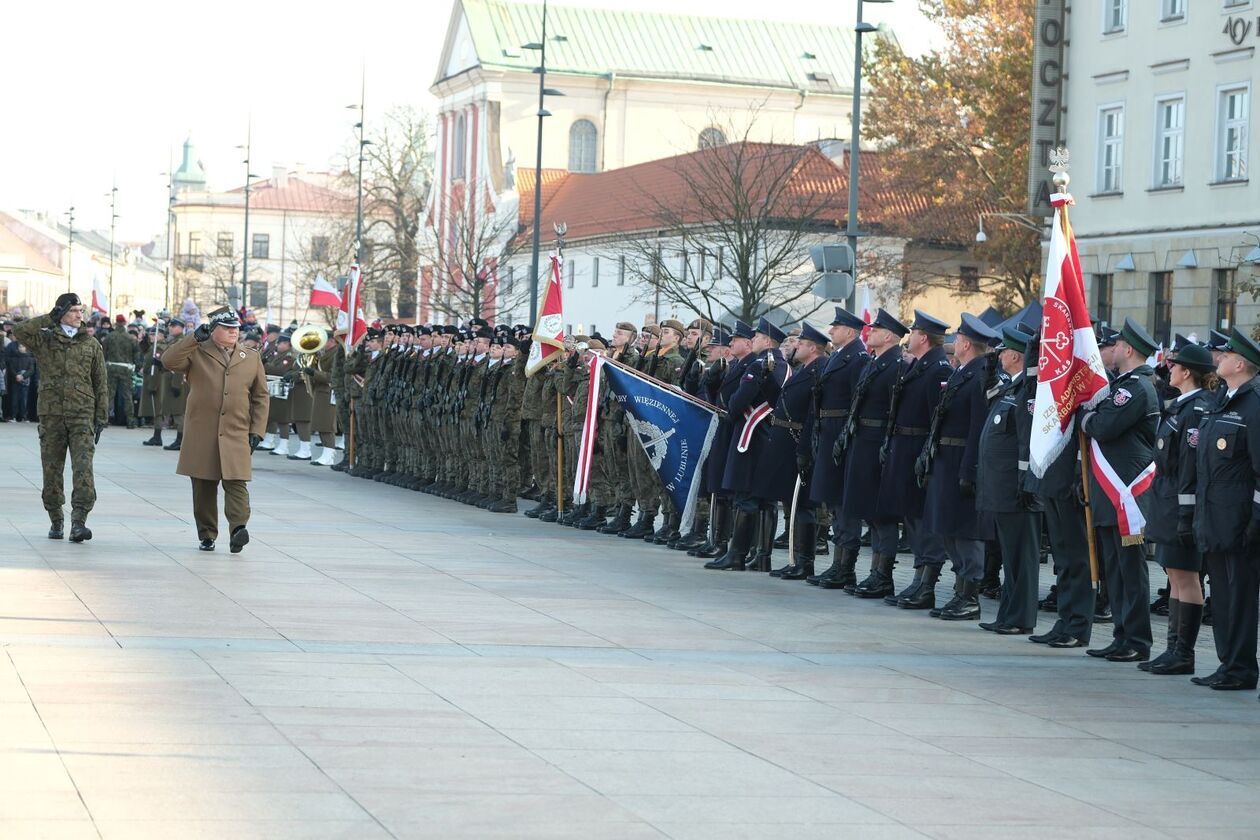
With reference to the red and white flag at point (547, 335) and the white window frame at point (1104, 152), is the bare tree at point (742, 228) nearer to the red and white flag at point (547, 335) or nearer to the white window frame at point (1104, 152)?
the white window frame at point (1104, 152)

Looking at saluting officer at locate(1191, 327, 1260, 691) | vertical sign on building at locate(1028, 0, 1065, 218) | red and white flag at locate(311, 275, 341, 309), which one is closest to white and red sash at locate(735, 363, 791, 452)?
saluting officer at locate(1191, 327, 1260, 691)

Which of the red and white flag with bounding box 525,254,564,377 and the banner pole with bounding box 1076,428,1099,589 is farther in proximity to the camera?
the red and white flag with bounding box 525,254,564,377

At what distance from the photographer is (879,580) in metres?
14.8

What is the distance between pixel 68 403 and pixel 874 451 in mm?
6313

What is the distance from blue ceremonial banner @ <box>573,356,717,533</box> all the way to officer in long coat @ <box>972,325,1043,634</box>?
5.21 metres

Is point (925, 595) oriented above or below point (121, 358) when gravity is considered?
below

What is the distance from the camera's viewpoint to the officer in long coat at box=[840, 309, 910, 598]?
14.6m

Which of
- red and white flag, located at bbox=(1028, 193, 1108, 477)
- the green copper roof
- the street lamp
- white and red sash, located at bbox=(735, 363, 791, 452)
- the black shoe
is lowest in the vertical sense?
the black shoe

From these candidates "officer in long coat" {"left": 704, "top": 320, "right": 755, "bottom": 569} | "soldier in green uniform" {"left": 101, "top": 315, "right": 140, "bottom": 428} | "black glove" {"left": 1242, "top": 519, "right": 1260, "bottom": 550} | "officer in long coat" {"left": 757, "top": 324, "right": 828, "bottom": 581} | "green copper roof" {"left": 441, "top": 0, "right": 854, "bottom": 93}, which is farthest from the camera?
"green copper roof" {"left": 441, "top": 0, "right": 854, "bottom": 93}

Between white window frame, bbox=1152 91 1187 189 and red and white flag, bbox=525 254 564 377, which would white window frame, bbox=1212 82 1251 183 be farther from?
red and white flag, bbox=525 254 564 377

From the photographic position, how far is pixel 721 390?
17.4 metres

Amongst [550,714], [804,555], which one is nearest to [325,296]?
[804,555]

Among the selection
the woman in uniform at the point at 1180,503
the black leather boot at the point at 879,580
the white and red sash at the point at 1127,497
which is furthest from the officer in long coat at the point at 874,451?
the woman in uniform at the point at 1180,503

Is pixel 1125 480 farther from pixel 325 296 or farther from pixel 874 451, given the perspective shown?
pixel 325 296
